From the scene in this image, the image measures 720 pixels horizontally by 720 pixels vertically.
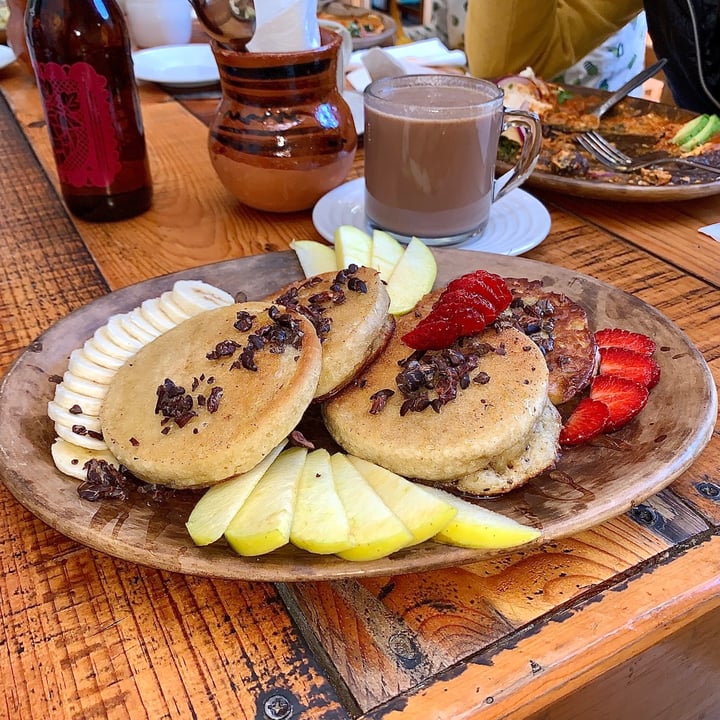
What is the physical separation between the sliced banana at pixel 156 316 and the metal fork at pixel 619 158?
1.33m

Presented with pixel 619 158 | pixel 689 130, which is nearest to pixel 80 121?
pixel 619 158

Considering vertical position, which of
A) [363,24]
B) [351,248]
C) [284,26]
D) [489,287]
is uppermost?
[284,26]

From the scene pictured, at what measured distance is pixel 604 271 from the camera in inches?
60.8

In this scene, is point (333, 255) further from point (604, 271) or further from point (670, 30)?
point (670, 30)

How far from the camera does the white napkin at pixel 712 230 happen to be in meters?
1.65

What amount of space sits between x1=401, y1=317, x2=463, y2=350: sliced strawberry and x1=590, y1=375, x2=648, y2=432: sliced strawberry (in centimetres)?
23

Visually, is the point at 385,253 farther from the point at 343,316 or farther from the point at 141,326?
the point at 141,326

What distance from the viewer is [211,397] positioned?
91 cm

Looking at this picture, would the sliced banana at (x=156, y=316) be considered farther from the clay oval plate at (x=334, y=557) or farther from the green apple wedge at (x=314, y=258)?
the green apple wedge at (x=314, y=258)

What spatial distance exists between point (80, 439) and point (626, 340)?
0.84m

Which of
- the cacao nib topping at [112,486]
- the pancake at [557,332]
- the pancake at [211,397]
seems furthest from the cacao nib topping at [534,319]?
the cacao nib topping at [112,486]

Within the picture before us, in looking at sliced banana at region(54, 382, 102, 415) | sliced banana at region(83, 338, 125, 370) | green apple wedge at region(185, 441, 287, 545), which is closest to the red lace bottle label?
sliced banana at region(83, 338, 125, 370)

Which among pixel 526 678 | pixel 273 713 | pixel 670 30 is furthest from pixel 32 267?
pixel 670 30

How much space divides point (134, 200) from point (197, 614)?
1308 mm
